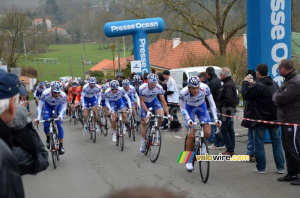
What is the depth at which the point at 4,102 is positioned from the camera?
2676 mm

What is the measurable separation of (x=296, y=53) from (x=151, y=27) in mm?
8466

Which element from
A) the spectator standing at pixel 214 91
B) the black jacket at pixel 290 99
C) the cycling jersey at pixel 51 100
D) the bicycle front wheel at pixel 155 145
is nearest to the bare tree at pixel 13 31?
the cycling jersey at pixel 51 100

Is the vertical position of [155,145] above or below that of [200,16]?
below

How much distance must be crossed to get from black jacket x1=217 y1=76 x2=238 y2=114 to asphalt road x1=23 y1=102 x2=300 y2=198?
1207 mm

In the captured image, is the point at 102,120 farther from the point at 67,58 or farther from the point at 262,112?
the point at 67,58

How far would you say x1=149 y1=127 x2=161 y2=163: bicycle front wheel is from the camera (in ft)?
31.4

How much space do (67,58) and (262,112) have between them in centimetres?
8799

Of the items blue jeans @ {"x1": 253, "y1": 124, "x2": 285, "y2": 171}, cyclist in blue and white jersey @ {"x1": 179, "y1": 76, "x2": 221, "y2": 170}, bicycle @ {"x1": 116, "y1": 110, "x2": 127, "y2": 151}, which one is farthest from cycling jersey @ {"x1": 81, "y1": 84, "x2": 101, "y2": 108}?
blue jeans @ {"x1": 253, "y1": 124, "x2": 285, "y2": 171}

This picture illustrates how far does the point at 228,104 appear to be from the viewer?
939cm

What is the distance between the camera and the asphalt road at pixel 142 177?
706 centimetres

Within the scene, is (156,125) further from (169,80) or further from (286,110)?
(169,80)

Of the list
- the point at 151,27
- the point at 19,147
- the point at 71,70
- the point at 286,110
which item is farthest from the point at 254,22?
the point at 71,70

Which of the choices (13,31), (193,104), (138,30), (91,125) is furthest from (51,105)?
(13,31)

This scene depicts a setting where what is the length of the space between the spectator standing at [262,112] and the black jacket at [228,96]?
4.68 ft
